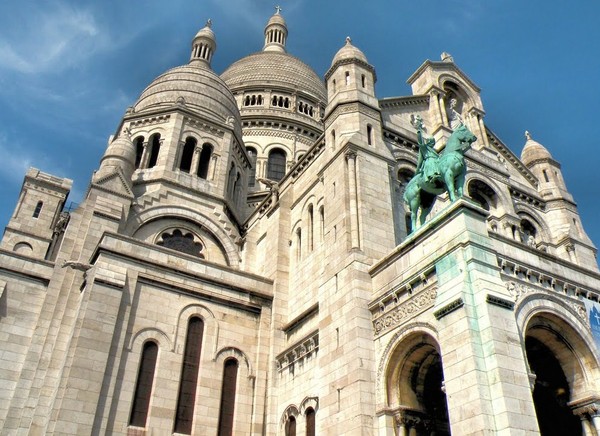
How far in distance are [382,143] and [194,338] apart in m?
11.3

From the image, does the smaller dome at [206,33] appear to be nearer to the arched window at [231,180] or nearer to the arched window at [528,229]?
the arched window at [231,180]

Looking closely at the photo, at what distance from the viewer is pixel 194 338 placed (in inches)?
856

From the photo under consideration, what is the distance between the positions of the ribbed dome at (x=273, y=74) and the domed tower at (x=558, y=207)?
85.9ft

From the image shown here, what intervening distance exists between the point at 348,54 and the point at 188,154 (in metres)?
11.6

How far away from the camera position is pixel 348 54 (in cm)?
2641

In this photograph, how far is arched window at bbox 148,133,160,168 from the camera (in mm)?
31358

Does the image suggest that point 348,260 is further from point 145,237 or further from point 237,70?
point 237,70

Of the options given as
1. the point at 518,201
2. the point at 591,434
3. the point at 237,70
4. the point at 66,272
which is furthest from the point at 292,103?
the point at 591,434

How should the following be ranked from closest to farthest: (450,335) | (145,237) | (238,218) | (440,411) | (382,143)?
(450,335) → (440,411) → (382,143) → (145,237) → (238,218)

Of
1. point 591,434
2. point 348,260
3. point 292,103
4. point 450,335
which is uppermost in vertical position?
point 292,103

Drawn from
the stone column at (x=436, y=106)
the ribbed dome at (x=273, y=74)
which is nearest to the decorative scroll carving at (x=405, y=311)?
the stone column at (x=436, y=106)

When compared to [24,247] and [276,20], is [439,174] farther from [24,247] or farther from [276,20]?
[276,20]

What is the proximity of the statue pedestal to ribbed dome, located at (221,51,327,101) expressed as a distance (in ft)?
125


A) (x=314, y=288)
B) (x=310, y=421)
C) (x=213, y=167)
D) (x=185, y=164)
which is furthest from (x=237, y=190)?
(x=310, y=421)
